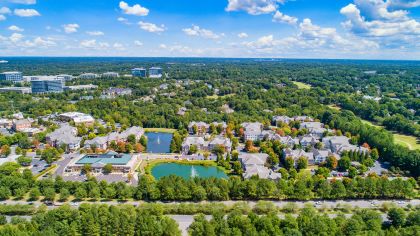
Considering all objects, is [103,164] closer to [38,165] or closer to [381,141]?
[38,165]

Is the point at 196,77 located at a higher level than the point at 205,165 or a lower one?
higher

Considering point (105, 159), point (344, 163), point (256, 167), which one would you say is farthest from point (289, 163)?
point (105, 159)

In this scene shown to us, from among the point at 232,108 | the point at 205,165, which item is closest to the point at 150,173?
the point at 205,165

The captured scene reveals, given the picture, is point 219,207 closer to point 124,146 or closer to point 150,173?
point 150,173

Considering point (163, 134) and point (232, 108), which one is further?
point (232, 108)

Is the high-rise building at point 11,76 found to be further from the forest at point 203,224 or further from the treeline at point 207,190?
the forest at point 203,224

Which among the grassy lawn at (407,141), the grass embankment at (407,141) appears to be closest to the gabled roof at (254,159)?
the grass embankment at (407,141)
